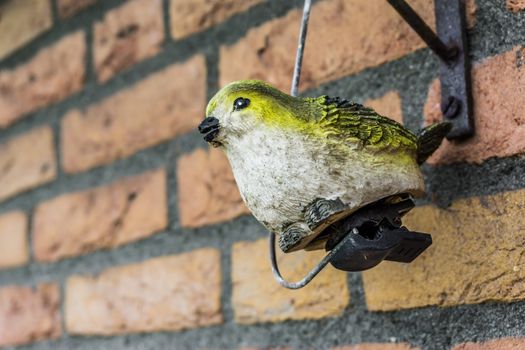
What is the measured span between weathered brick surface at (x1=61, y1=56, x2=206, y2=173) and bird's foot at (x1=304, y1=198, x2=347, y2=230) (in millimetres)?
365

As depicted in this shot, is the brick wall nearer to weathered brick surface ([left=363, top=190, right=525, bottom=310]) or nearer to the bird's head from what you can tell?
weathered brick surface ([left=363, top=190, right=525, bottom=310])

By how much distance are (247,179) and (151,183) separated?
0.39m

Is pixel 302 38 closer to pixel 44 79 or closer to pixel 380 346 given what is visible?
pixel 380 346

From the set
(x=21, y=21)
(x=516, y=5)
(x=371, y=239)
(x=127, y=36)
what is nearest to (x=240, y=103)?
(x=371, y=239)

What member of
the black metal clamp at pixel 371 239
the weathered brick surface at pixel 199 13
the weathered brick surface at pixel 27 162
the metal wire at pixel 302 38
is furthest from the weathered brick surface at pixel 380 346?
the weathered brick surface at pixel 27 162

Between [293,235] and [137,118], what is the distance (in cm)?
45

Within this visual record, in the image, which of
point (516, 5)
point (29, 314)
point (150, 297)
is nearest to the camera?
point (516, 5)

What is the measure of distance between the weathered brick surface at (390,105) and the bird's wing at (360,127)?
0.13 metres

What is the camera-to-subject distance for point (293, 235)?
47 cm

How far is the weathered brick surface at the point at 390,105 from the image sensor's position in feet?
2.07

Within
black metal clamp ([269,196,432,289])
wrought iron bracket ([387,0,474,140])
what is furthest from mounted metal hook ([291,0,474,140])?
black metal clamp ([269,196,432,289])

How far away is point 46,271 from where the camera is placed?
96 centimetres

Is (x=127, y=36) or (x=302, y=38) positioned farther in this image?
(x=127, y=36)

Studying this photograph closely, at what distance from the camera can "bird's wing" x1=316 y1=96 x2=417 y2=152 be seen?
476mm
